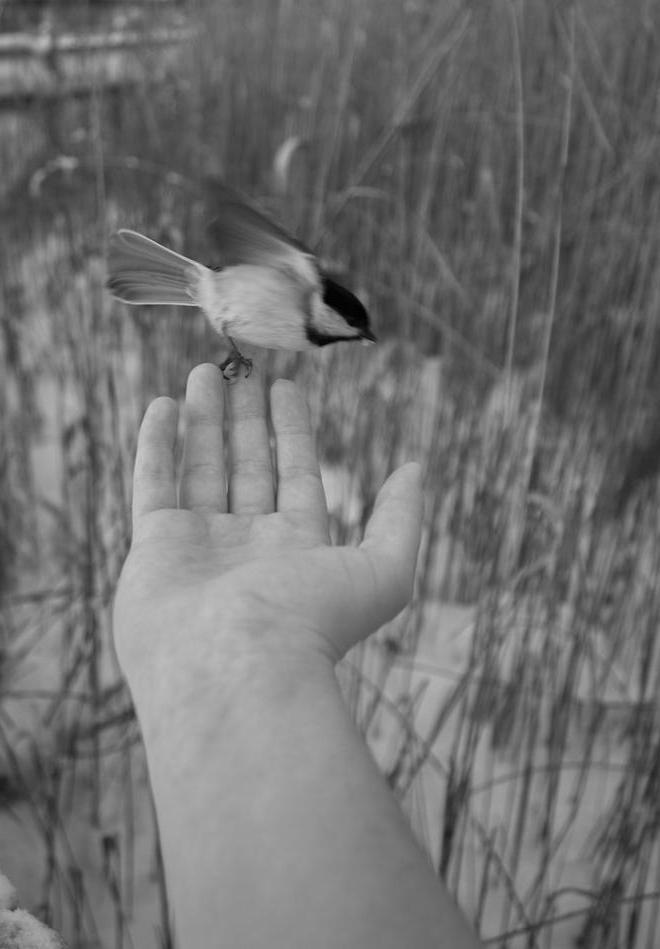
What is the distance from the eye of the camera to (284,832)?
1.44 ft

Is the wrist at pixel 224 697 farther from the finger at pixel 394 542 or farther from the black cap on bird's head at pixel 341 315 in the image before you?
the black cap on bird's head at pixel 341 315

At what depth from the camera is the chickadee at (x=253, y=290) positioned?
604mm

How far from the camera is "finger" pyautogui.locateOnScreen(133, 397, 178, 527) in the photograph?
2.34 ft

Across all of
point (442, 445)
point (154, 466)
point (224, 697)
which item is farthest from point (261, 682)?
point (442, 445)

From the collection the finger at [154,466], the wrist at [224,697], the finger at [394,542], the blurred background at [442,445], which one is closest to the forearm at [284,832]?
the wrist at [224,697]

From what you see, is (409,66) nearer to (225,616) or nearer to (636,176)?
(636,176)

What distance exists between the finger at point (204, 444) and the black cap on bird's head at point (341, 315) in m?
0.14

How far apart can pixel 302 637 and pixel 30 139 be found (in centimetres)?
255

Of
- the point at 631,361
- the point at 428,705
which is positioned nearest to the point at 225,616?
the point at 428,705

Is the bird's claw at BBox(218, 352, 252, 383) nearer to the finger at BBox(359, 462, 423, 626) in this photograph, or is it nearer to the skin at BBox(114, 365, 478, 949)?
the skin at BBox(114, 365, 478, 949)

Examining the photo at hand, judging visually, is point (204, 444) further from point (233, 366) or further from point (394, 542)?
point (394, 542)

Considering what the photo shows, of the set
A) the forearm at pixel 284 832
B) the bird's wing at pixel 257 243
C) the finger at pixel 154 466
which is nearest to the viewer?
the forearm at pixel 284 832

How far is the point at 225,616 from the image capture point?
1.88 ft

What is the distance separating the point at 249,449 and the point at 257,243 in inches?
9.4
